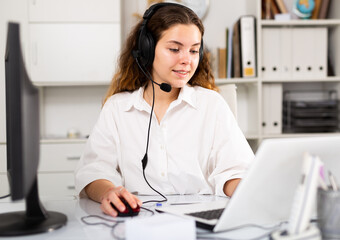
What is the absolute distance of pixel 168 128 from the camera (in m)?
1.50

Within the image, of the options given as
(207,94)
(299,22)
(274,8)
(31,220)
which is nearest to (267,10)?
(274,8)

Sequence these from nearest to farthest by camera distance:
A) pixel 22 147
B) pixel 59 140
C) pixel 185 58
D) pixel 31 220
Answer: pixel 22 147, pixel 31 220, pixel 185 58, pixel 59 140

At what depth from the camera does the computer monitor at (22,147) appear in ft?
2.45

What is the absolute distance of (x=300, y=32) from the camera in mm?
2777

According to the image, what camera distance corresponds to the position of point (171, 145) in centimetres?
148

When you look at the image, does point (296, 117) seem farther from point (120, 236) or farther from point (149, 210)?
point (120, 236)

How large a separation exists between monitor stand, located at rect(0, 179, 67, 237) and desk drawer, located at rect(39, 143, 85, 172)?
1.69 m

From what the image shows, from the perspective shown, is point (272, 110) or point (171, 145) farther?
point (272, 110)

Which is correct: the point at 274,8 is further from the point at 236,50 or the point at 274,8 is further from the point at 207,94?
the point at 207,94

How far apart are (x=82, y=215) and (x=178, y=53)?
0.68 meters

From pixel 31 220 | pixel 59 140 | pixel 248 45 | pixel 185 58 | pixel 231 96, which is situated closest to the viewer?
pixel 31 220

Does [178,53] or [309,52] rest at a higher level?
[309,52]

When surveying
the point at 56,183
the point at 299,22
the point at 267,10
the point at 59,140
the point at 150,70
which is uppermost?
the point at 267,10

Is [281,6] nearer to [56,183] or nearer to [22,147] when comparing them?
[56,183]
